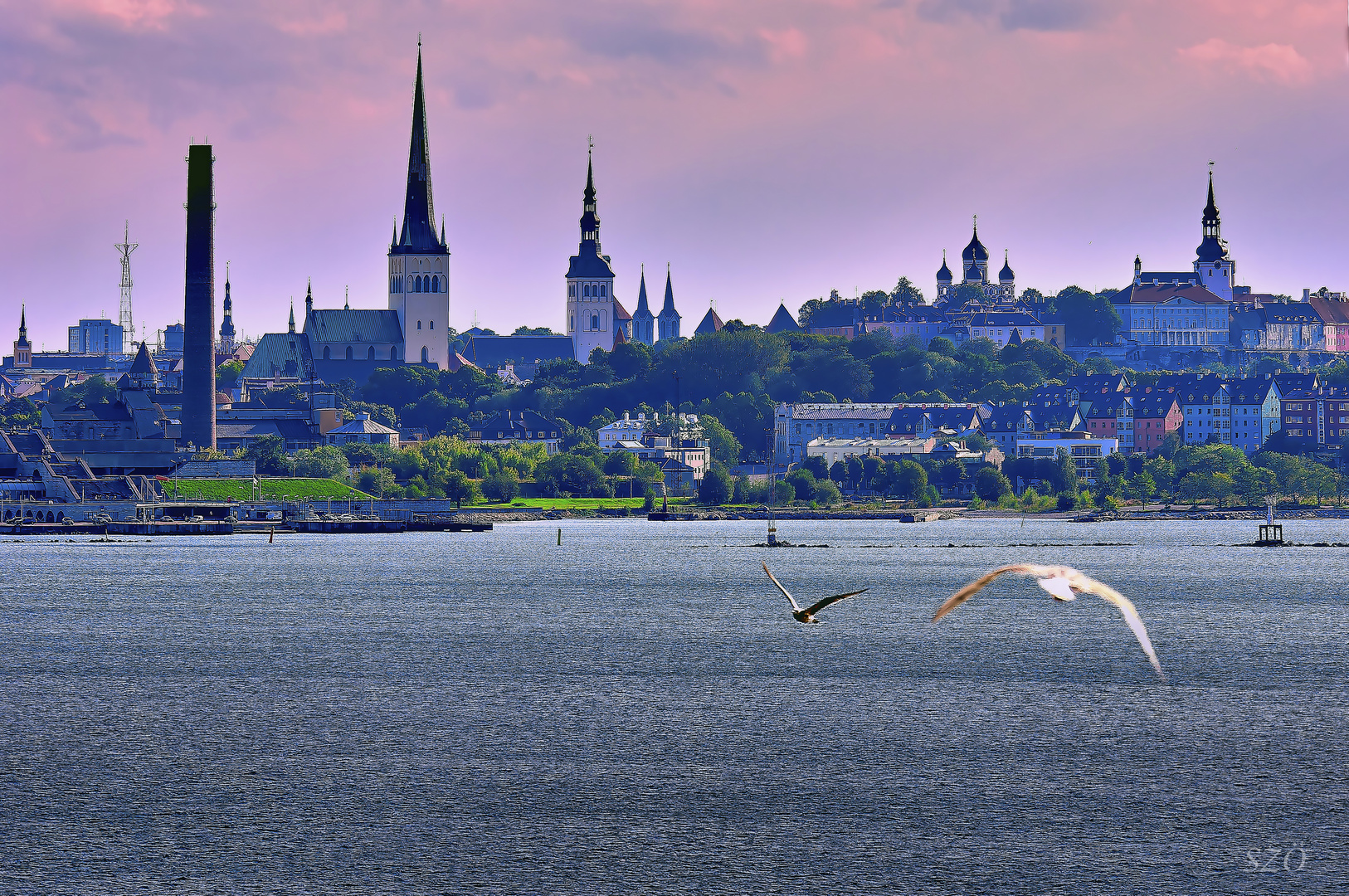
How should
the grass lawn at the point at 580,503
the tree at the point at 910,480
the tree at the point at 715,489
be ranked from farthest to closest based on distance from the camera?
1. the tree at the point at 910,480
2. the tree at the point at 715,489
3. the grass lawn at the point at 580,503

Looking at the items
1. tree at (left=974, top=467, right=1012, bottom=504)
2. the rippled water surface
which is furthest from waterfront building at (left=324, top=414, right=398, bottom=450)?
the rippled water surface

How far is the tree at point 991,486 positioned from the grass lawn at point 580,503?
24157mm

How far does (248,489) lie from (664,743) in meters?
125

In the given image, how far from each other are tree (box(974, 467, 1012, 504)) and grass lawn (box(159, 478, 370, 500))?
1955 inches

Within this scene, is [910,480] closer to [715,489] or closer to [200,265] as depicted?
[715,489]

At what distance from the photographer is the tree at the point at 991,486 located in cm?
16788

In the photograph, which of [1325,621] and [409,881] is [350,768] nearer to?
[409,881]

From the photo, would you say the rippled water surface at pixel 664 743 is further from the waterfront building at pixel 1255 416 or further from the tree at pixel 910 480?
the waterfront building at pixel 1255 416

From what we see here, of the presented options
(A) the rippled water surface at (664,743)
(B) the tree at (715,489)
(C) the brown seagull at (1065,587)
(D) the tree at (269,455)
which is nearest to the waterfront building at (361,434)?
(D) the tree at (269,455)

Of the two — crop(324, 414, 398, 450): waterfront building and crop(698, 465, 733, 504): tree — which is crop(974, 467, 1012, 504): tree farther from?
crop(324, 414, 398, 450): waterfront building

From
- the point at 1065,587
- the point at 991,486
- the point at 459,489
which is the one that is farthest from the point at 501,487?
the point at 1065,587

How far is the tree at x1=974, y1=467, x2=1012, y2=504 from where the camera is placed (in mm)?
167875

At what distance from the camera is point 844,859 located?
38406 millimetres

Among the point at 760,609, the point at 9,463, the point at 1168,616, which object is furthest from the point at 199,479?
the point at 1168,616
